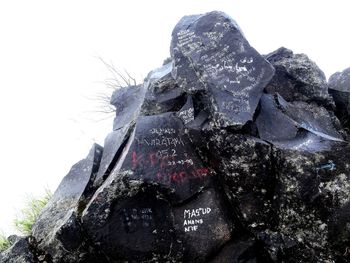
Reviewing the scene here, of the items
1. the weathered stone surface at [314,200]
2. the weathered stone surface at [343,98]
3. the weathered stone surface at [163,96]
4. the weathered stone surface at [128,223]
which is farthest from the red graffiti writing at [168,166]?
the weathered stone surface at [343,98]

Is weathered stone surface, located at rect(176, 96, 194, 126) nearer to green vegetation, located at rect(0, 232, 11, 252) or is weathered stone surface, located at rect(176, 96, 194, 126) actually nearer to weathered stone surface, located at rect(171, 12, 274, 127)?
weathered stone surface, located at rect(171, 12, 274, 127)

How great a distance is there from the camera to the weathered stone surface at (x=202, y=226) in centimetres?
498

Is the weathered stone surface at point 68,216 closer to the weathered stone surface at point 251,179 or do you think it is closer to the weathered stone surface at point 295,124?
the weathered stone surface at point 251,179

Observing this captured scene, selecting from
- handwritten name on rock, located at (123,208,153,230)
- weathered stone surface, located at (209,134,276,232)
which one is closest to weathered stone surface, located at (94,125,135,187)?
handwritten name on rock, located at (123,208,153,230)

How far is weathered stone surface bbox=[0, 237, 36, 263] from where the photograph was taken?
5.37m

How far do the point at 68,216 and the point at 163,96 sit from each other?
2421 millimetres

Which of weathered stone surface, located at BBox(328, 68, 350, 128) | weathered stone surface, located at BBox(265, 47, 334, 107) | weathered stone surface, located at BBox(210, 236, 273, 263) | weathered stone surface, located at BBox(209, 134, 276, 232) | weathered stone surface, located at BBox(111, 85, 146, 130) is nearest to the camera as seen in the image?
weathered stone surface, located at BBox(210, 236, 273, 263)

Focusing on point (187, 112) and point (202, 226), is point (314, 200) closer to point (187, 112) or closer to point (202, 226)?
point (202, 226)

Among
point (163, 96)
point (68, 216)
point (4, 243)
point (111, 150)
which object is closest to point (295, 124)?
point (163, 96)

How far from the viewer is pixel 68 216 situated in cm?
536

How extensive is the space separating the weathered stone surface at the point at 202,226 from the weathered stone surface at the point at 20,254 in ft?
7.11

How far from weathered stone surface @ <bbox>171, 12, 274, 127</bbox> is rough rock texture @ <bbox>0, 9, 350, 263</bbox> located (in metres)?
0.02

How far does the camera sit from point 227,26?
5.89m

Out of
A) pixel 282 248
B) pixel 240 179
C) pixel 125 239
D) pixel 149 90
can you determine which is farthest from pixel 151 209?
pixel 149 90
